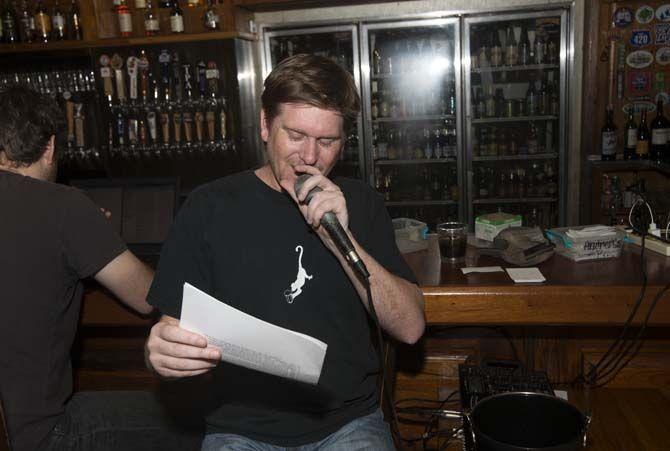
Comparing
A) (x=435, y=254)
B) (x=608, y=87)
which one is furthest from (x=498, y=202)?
(x=435, y=254)

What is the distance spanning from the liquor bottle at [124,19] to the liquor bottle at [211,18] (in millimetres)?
516

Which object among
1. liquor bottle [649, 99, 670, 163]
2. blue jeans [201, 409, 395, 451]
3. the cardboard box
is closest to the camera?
blue jeans [201, 409, 395, 451]

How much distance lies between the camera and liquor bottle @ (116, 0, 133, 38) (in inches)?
150

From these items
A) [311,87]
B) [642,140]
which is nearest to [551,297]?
[311,87]

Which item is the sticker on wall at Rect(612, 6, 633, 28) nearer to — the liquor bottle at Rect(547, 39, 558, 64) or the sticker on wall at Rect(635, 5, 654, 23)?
the sticker on wall at Rect(635, 5, 654, 23)

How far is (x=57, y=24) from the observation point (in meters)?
3.95

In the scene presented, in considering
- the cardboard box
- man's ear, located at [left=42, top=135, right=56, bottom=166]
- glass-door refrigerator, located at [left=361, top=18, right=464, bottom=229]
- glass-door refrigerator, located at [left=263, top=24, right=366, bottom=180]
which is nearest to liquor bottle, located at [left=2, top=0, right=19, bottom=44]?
glass-door refrigerator, located at [left=263, top=24, right=366, bottom=180]

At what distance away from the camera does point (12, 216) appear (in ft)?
4.72

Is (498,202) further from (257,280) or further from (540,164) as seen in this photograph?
(257,280)

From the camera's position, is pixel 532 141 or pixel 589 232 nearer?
pixel 589 232

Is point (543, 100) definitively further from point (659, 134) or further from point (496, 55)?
point (659, 134)

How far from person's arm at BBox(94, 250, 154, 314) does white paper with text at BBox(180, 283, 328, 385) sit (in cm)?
60

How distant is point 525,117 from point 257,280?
319cm

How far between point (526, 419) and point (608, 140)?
312 centimetres
